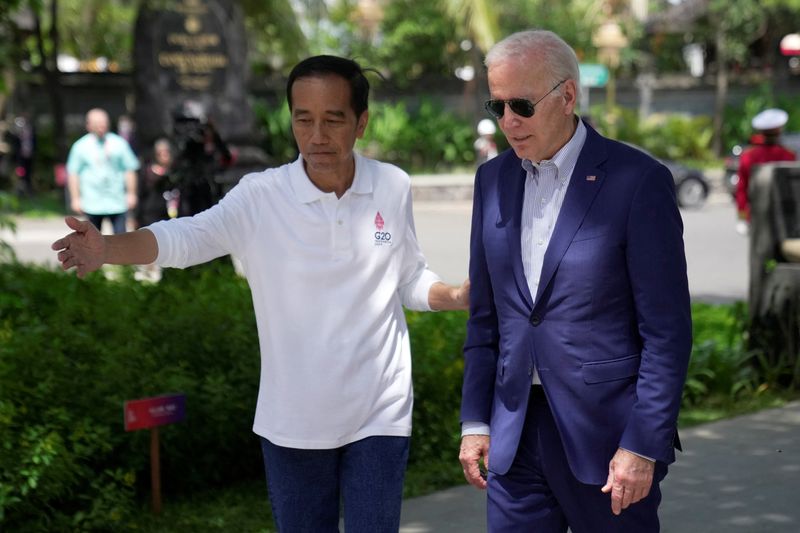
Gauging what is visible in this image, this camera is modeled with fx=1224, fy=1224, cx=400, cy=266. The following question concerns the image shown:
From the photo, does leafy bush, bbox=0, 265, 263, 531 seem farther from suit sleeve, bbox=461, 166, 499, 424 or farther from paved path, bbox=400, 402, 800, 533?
suit sleeve, bbox=461, 166, 499, 424

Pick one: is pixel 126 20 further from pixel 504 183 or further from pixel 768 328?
pixel 504 183

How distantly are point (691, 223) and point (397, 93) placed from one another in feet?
49.3

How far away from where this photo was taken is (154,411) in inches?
205

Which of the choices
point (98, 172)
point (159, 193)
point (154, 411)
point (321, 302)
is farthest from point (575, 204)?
point (98, 172)

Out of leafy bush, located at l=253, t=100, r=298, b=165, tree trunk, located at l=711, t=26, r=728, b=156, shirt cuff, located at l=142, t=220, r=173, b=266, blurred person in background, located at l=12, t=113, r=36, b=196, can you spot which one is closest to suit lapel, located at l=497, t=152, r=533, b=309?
shirt cuff, located at l=142, t=220, r=173, b=266

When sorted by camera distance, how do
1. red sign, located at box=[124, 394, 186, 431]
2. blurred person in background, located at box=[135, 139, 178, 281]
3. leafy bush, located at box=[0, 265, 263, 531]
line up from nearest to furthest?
leafy bush, located at box=[0, 265, 263, 531], red sign, located at box=[124, 394, 186, 431], blurred person in background, located at box=[135, 139, 178, 281]

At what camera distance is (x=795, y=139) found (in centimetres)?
2548

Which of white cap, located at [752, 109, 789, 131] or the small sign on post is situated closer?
the small sign on post

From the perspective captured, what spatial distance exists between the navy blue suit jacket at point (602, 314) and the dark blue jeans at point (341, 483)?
1.29 ft

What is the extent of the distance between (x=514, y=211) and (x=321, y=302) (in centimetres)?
61

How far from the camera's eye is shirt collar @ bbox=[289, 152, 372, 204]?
11.4 ft

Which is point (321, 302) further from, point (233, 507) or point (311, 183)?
point (233, 507)

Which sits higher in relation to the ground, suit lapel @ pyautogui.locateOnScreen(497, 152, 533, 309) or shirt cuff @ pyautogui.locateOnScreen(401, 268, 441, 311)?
suit lapel @ pyautogui.locateOnScreen(497, 152, 533, 309)

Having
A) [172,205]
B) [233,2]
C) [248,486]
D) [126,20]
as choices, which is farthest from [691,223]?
[126,20]
